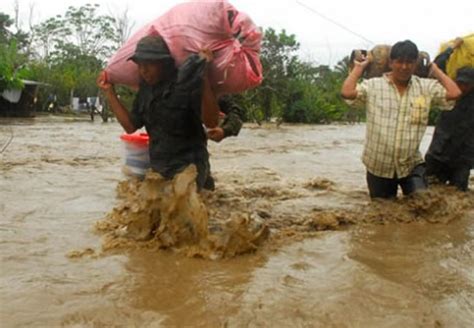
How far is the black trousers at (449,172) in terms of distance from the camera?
16.9 feet

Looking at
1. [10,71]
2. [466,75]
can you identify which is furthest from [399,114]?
[10,71]

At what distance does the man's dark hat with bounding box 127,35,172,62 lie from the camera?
3307mm

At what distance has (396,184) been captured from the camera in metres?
4.53

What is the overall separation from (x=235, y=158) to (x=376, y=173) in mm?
4733

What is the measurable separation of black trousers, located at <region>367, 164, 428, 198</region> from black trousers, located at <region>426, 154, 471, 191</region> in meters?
0.90

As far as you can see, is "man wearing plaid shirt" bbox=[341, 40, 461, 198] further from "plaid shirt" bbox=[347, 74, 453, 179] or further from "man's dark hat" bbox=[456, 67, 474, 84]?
"man's dark hat" bbox=[456, 67, 474, 84]

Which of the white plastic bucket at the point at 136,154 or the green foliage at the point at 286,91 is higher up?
the green foliage at the point at 286,91

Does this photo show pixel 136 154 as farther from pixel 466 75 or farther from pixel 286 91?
pixel 286 91

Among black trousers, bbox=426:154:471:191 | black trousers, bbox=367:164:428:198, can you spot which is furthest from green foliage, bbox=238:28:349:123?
black trousers, bbox=367:164:428:198

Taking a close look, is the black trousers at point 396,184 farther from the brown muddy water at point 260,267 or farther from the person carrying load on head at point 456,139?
the person carrying load on head at point 456,139

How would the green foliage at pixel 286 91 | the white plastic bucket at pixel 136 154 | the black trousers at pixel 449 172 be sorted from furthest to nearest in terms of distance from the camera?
the green foliage at pixel 286 91 < the black trousers at pixel 449 172 < the white plastic bucket at pixel 136 154

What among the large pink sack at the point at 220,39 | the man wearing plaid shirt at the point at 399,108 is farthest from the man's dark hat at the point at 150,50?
the man wearing plaid shirt at the point at 399,108

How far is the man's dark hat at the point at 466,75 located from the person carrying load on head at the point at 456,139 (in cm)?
2

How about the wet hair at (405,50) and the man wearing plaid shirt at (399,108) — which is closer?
the wet hair at (405,50)
